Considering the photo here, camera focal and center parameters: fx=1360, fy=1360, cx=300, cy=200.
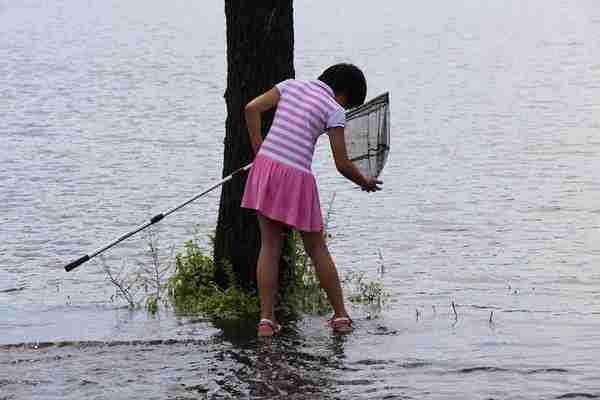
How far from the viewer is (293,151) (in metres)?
7.32

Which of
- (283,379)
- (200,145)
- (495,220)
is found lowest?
(283,379)

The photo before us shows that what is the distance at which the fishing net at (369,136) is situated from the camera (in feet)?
26.0

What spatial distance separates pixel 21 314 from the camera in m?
9.04

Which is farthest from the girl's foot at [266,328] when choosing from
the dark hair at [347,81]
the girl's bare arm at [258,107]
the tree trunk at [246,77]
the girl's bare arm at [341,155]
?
the dark hair at [347,81]

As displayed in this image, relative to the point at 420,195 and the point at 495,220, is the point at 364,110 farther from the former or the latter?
the point at 420,195

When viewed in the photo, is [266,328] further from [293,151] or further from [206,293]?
[206,293]

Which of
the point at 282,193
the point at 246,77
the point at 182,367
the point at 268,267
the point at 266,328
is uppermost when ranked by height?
the point at 246,77

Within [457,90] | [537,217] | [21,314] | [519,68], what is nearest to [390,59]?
[519,68]

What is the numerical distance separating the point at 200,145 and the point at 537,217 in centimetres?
624

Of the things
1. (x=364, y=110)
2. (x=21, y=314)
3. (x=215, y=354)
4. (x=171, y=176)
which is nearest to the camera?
(x=215, y=354)

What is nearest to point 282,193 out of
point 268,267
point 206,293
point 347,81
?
point 268,267

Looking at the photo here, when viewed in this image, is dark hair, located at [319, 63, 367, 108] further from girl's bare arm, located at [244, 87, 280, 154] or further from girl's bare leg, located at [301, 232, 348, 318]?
girl's bare leg, located at [301, 232, 348, 318]

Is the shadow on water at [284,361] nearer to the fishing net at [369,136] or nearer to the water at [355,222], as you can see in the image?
the water at [355,222]

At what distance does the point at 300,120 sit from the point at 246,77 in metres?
1.00
